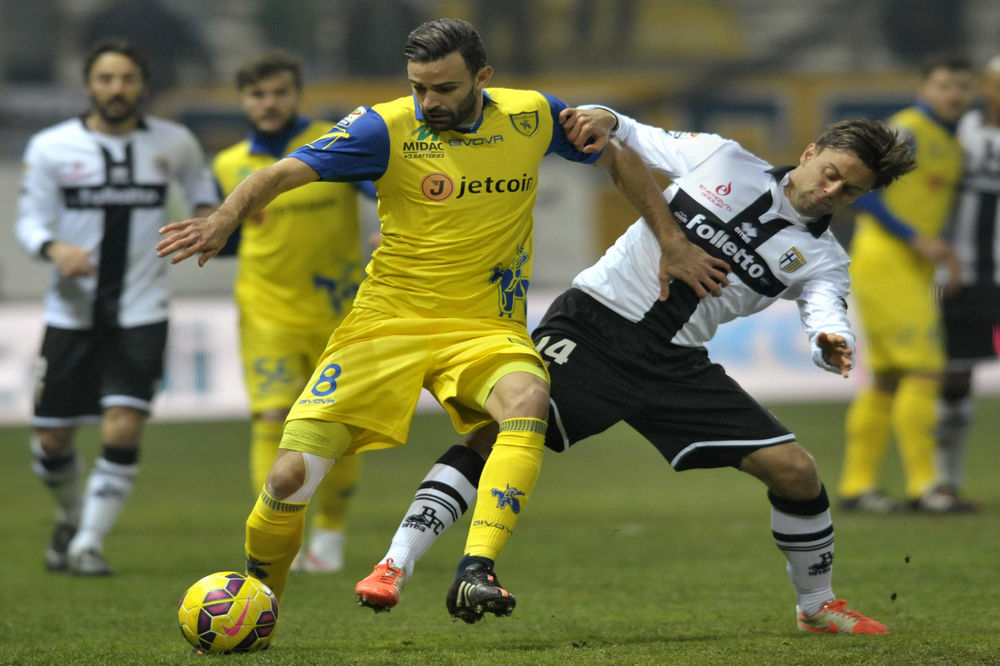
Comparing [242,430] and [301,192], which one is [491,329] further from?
[242,430]

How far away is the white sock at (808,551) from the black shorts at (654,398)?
12.5 inches

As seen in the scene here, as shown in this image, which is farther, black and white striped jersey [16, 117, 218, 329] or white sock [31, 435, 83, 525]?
white sock [31, 435, 83, 525]

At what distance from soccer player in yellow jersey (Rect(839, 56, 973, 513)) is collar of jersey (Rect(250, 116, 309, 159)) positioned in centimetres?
352

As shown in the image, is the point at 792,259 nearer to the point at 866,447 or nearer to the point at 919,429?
the point at 866,447

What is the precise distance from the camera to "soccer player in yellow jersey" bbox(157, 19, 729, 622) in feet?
14.9

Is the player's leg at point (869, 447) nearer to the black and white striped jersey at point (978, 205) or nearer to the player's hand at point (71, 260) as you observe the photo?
the black and white striped jersey at point (978, 205)

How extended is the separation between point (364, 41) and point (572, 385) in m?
14.6

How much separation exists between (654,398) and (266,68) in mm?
2979

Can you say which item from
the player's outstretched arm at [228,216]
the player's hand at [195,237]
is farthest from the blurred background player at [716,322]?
the player's hand at [195,237]

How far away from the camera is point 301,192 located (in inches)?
280

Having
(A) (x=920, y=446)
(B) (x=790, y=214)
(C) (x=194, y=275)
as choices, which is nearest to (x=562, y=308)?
(B) (x=790, y=214)

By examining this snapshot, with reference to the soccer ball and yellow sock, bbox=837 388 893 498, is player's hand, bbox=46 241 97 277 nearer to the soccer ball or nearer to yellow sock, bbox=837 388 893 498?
the soccer ball

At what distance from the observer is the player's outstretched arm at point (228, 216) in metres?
4.22

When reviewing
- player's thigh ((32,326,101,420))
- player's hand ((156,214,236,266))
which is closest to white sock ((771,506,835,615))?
player's hand ((156,214,236,266))
